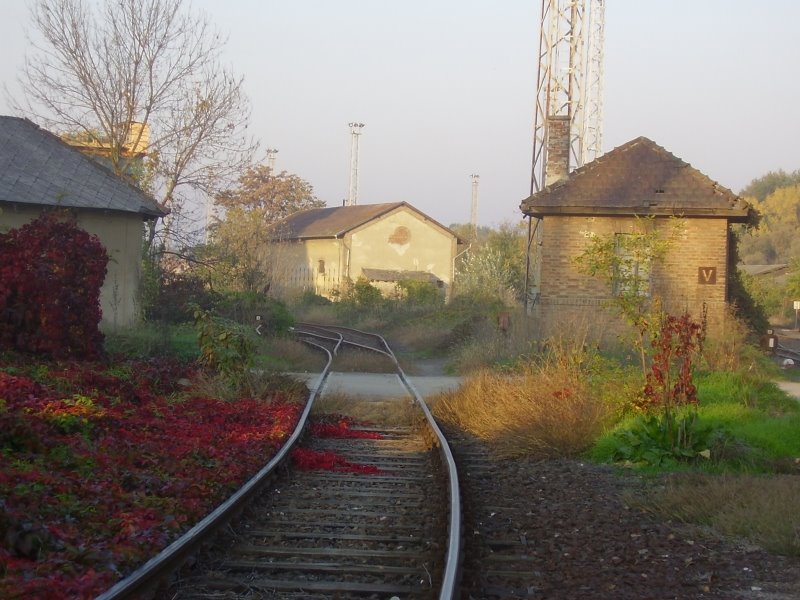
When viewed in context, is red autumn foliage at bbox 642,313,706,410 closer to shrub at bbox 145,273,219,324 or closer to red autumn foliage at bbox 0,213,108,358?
red autumn foliage at bbox 0,213,108,358

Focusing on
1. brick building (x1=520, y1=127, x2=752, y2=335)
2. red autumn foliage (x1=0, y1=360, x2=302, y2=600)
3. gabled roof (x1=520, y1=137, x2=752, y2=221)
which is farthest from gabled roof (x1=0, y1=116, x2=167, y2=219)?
gabled roof (x1=520, y1=137, x2=752, y2=221)

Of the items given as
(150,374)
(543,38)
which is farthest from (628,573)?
(543,38)

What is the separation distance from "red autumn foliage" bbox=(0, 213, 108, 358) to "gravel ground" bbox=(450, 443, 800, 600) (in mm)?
8430

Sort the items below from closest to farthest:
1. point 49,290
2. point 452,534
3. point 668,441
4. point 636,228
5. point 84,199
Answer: point 452,534
point 668,441
point 49,290
point 84,199
point 636,228

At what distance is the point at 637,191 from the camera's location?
93.0ft

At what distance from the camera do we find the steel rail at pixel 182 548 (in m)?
5.33

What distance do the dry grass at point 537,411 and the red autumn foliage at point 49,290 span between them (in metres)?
6.04

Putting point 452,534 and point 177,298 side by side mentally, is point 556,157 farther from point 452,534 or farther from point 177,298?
point 452,534

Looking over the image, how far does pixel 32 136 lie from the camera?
25.7 meters

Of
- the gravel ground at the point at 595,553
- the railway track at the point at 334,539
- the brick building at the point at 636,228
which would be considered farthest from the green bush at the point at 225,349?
the brick building at the point at 636,228

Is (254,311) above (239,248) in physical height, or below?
below

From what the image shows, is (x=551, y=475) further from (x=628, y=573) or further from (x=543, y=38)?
(x=543, y=38)

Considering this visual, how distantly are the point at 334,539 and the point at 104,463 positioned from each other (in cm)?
286

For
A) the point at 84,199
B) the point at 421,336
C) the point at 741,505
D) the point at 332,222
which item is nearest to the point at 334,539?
the point at 741,505
